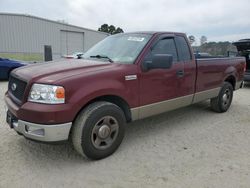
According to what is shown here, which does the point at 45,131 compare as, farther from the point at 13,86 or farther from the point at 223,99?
the point at 223,99

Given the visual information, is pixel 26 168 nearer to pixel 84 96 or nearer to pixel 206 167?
pixel 84 96

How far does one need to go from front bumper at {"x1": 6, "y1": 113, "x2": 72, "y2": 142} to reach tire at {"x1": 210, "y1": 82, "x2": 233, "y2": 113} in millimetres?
4019

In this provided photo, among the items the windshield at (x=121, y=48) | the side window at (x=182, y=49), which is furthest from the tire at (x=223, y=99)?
the windshield at (x=121, y=48)

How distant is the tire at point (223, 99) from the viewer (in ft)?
19.1

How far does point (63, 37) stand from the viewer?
2945cm

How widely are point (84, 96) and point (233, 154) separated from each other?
239 centimetres

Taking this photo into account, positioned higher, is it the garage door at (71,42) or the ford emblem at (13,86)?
the garage door at (71,42)

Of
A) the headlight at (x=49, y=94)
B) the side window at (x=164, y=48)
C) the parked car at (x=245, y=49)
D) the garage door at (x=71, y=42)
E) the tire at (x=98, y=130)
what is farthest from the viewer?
the garage door at (x=71, y=42)

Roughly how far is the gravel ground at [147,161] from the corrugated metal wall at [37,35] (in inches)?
927

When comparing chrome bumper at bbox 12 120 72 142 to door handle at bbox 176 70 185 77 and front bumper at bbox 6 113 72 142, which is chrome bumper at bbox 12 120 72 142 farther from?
door handle at bbox 176 70 185 77

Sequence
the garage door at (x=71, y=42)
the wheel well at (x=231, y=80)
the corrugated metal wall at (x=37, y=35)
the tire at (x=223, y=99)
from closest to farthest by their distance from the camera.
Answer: the tire at (x=223, y=99), the wheel well at (x=231, y=80), the corrugated metal wall at (x=37, y=35), the garage door at (x=71, y=42)

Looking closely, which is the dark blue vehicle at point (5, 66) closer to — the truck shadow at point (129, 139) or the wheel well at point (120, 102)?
the truck shadow at point (129, 139)

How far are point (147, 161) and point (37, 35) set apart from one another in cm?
2663

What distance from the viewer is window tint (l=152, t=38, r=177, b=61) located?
13.6 ft
